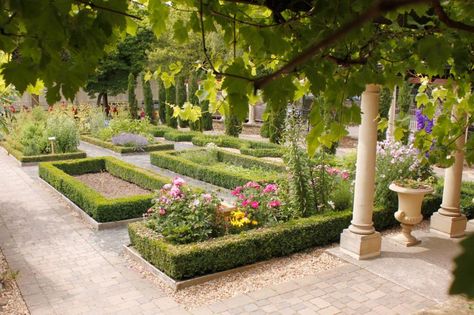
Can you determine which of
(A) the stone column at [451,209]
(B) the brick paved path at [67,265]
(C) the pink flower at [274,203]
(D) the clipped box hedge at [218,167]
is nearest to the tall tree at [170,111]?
(D) the clipped box hedge at [218,167]

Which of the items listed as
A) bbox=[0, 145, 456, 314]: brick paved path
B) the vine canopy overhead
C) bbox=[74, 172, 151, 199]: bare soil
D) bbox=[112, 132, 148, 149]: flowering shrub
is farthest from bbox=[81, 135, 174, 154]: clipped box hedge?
the vine canopy overhead

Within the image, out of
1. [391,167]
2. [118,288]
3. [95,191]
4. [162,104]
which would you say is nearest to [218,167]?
[95,191]

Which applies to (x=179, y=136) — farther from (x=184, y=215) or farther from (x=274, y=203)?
(x=184, y=215)

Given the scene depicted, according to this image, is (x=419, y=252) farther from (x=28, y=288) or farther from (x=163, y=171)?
(x=163, y=171)

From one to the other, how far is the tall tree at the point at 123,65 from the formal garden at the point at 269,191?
20.2 meters

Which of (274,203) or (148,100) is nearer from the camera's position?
(274,203)

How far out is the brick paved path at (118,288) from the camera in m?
5.31

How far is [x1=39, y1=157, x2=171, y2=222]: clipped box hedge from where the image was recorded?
342 inches

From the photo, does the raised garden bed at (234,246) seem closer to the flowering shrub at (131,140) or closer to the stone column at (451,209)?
the stone column at (451,209)

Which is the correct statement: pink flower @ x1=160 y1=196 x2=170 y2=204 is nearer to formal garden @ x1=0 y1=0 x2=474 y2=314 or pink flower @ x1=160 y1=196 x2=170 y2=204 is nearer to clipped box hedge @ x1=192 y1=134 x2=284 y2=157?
formal garden @ x1=0 y1=0 x2=474 y2=314

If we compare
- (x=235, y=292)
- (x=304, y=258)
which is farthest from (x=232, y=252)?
(x=304, y=258)

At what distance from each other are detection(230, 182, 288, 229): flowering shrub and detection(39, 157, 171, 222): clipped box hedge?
240 centimetres

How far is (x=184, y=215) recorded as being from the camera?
694cm

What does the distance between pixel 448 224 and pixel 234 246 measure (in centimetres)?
395
